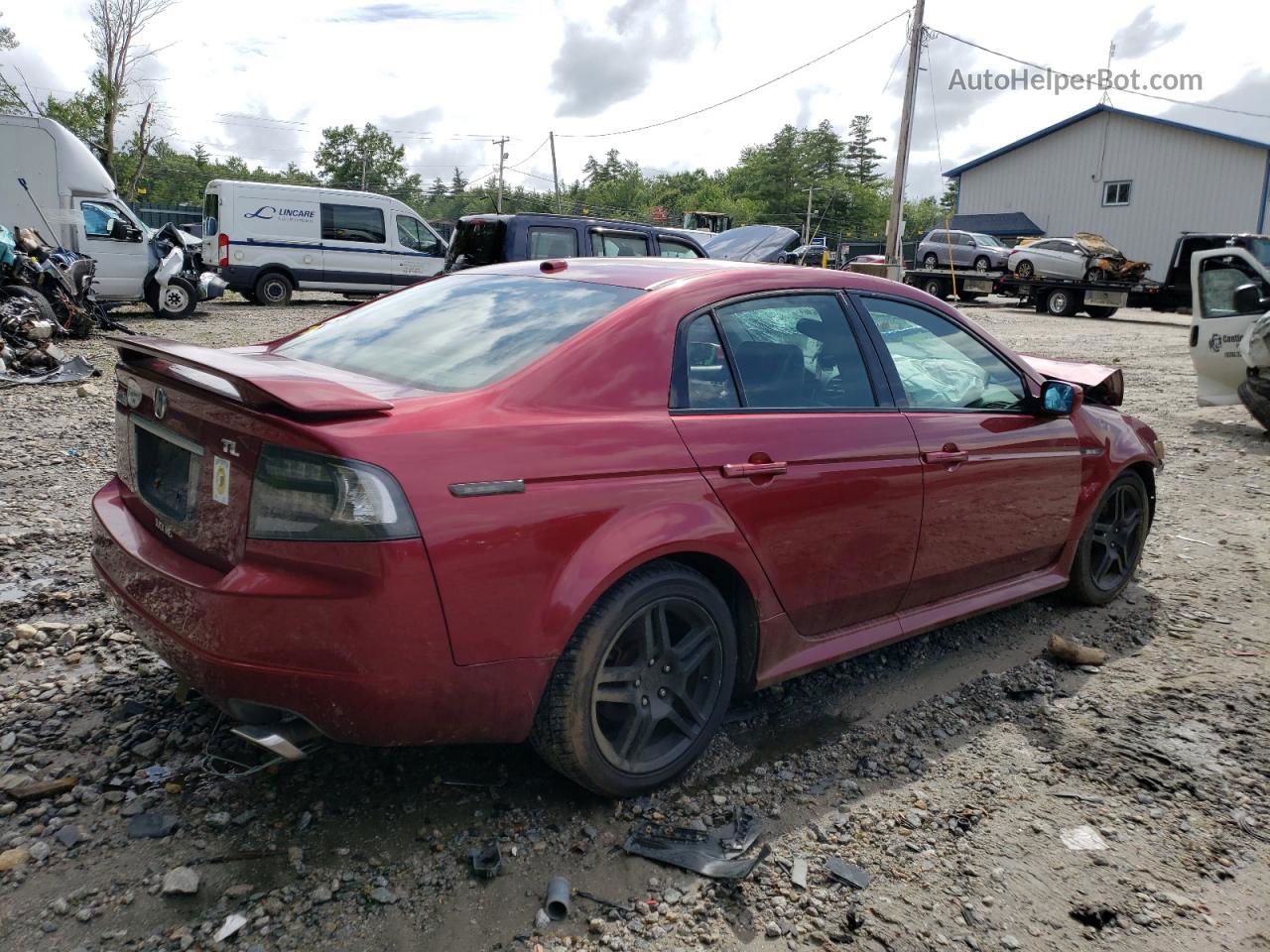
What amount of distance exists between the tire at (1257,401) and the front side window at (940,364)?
6.39 metres

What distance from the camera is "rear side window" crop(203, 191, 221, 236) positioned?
753 inches

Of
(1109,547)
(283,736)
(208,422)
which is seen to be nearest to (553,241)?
(1109,547)

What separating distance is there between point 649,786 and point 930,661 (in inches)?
66.5

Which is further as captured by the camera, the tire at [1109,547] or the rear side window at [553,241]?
the rear side window at [553,241]

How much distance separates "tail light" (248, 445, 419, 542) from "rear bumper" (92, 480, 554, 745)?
0.03m

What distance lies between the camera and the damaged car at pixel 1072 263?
2573 centimetres

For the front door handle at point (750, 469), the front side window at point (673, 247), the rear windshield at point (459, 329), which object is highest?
the front side window at point (673, 247)

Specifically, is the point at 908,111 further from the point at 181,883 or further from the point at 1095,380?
the point at 181,883

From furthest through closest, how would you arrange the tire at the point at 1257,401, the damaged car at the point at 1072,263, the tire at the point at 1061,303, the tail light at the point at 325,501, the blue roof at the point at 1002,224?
the blue roof at the point at 1002,224 → the tire at the point at 1061,303 → the damaged car at the point at 1072,263 → the tire at the point at 1257,401 → the tail light at the point at 325,501

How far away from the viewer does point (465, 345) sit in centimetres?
304

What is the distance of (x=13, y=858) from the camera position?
252 centimetres

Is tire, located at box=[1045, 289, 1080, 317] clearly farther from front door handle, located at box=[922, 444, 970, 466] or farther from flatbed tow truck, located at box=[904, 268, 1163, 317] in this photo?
front door handle, located at box=[922, 444, 970, 466]

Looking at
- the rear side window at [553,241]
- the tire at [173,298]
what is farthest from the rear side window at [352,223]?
the rear side window at [553,241]

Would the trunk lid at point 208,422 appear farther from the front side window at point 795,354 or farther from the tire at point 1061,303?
the tire at point 1061,303
